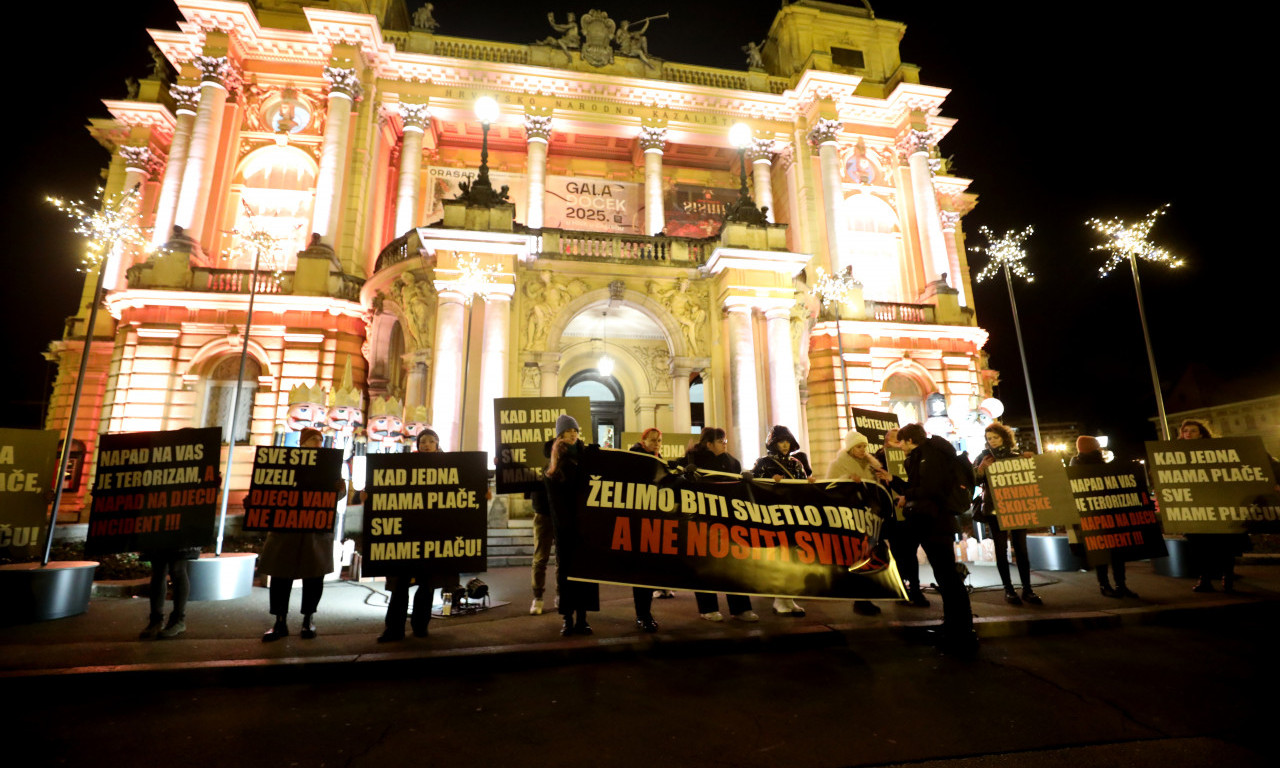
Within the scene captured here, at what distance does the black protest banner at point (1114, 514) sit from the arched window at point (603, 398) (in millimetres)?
15646

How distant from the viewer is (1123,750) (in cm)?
325

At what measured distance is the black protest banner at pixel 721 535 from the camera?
523cm

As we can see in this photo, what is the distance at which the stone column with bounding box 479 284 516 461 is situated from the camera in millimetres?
15462

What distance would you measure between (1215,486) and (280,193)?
99.7 feet

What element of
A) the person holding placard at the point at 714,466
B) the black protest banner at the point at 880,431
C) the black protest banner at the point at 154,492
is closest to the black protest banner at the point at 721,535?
the person holding placard at the point at 714,466

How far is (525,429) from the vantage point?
980cm

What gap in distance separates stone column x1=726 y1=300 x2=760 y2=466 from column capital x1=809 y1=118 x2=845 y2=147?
1424 cm

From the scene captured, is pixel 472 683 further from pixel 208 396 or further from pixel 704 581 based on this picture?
pixel 208 396

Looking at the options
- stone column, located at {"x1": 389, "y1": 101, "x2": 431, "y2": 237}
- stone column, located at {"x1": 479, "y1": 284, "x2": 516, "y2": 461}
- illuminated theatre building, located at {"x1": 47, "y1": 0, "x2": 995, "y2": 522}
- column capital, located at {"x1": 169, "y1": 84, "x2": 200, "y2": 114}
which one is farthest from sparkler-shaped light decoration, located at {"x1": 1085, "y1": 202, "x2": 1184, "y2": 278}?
column capital, located at {"x1": 169, "y1": 84, "x2": 200, "y2": 114}

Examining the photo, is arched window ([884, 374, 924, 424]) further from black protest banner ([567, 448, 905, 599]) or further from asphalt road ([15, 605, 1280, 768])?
black protest banner ([567, 448, 905, 599])

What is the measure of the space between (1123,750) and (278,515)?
7167 mm

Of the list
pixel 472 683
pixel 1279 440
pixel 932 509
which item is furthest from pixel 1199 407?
pixel 472 683

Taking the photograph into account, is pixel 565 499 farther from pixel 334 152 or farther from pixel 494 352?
pixel 334 152

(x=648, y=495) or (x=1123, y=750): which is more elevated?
(x=648, y=495)
